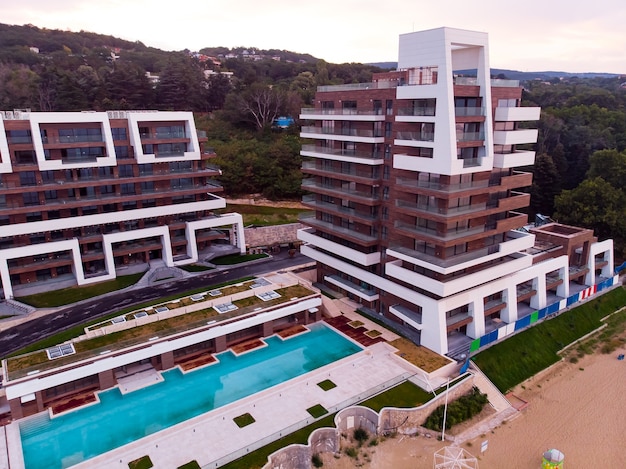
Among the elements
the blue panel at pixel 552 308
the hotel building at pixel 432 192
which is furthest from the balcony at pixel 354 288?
the blue panel at pixel 552 308

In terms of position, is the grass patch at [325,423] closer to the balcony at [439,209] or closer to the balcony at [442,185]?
the balcony at [439,209]

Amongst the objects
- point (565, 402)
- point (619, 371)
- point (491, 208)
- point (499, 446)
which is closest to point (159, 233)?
point (491, 208)

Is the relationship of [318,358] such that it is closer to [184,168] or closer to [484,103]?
[484,103]

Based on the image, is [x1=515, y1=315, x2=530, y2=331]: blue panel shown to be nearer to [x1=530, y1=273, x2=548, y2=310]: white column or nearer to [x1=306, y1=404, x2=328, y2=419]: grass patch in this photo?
[x1=530, y1=273, x2=548, y2=310]: white column

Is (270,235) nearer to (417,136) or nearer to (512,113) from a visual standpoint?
(417,136)

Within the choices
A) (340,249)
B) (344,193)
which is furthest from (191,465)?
(344,193)
